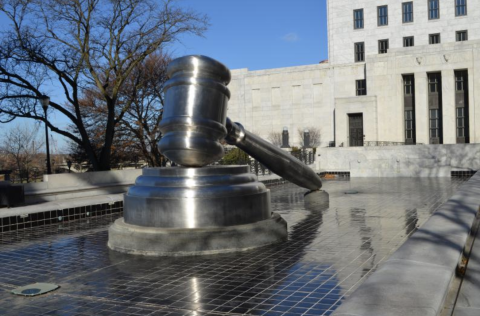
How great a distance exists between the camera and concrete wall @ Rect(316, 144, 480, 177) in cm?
2203

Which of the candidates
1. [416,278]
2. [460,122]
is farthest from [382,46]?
[416,278]

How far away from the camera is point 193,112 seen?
6555 millimetres

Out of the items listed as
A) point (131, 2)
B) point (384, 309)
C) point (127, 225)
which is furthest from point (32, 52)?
point (384, 309)

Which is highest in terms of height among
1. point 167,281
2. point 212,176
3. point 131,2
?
point 131,2

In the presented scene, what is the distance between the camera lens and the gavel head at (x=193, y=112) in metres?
6.55

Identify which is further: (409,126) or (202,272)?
(409,126)

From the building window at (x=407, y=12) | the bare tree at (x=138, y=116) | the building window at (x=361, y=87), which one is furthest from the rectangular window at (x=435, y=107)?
the bare tree at (x=138, y=116)

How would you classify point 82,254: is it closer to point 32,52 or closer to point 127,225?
point 127,225

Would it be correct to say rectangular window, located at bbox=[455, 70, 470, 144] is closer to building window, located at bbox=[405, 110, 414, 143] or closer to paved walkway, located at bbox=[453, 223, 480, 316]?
building window, located at bbox=[405, 110, 414, 143]

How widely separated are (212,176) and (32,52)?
1579 cm

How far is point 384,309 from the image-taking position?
9.58ft

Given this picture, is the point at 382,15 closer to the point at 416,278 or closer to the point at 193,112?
the point at 193,112

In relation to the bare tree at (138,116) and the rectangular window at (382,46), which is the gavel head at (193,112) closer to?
the bare tree at (138,116)

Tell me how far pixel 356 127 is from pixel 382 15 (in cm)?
1440
